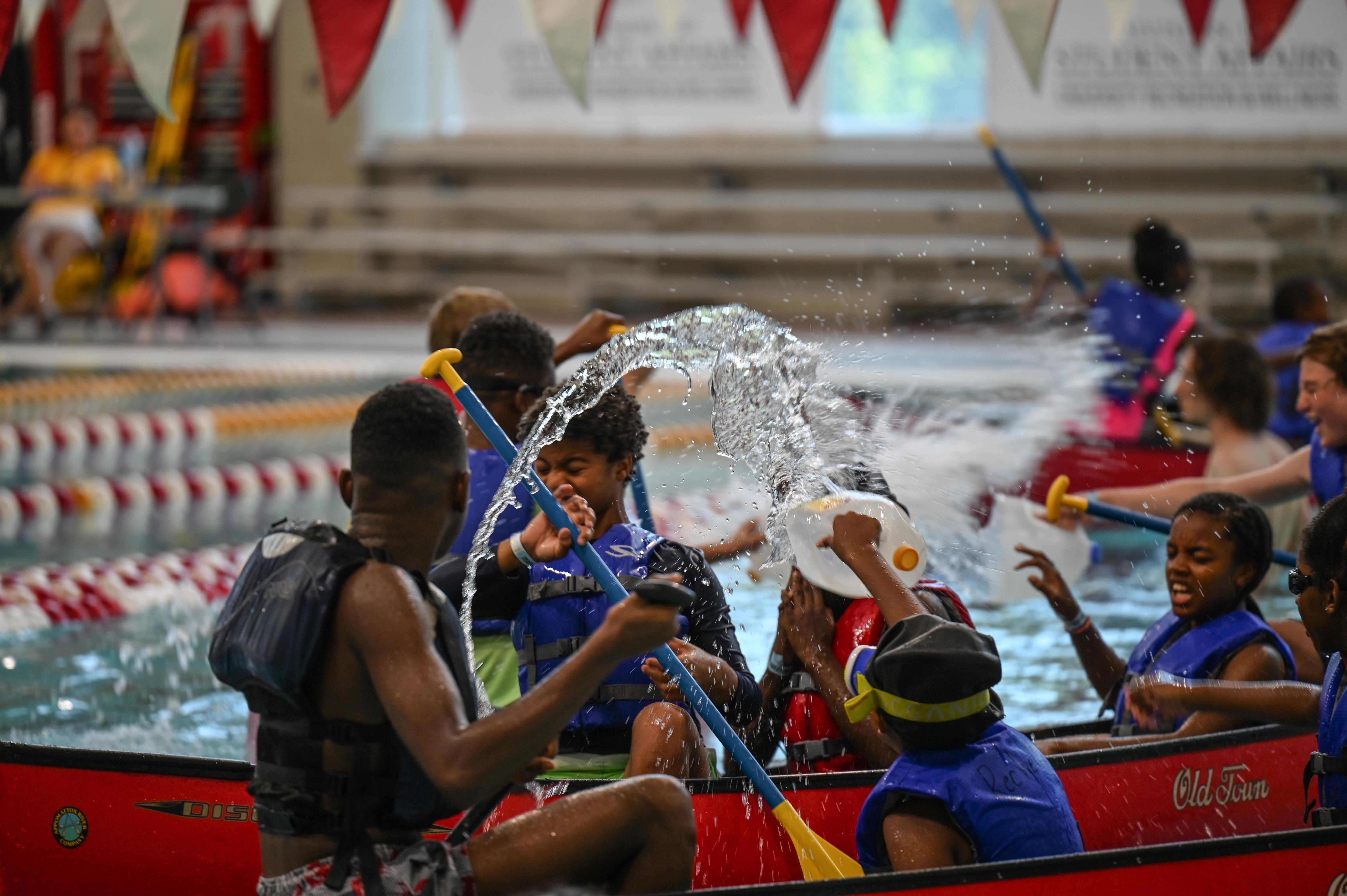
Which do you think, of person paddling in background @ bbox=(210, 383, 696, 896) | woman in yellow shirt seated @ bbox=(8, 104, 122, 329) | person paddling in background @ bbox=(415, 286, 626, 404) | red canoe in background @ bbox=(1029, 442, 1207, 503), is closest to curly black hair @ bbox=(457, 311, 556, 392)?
person paddling in background @ bbox=(415, 286, 626, 404)

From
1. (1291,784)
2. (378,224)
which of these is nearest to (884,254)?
(378,224)

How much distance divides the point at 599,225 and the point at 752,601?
10.5m

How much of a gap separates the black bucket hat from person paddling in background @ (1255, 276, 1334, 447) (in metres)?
4.42

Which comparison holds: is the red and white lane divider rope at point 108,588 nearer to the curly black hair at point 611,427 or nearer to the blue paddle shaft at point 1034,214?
the curly black hair at point 611,427

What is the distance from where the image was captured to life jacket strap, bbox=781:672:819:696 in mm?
3242

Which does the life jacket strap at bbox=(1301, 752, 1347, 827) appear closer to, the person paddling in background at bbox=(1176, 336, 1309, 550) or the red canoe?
the red canoe

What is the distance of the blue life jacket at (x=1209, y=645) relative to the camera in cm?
327

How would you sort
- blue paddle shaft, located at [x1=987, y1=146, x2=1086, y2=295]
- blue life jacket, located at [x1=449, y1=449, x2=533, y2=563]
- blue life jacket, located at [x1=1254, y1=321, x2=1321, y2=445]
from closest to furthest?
blue life jacket, located at [x1=449, y1=449, x2=533, y2=563], blue life jacket, located at [x1=1254, y1=321, x2=1321, y2=445], blue paddle shaft, located at [x1=987, y1=146, x2=1086, y2=295]

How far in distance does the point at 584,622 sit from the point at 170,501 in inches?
241

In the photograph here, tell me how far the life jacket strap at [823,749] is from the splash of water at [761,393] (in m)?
0.41

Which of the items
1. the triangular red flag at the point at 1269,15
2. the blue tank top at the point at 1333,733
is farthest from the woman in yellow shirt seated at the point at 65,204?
the blue tank top at the point at 1333,733

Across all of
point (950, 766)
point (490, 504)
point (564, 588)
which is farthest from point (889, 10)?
point (950, 766)

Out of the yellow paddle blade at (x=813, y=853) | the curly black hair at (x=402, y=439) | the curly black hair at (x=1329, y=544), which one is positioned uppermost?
the curly black hair at (x=402, y=439)

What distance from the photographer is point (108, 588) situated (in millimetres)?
6398
